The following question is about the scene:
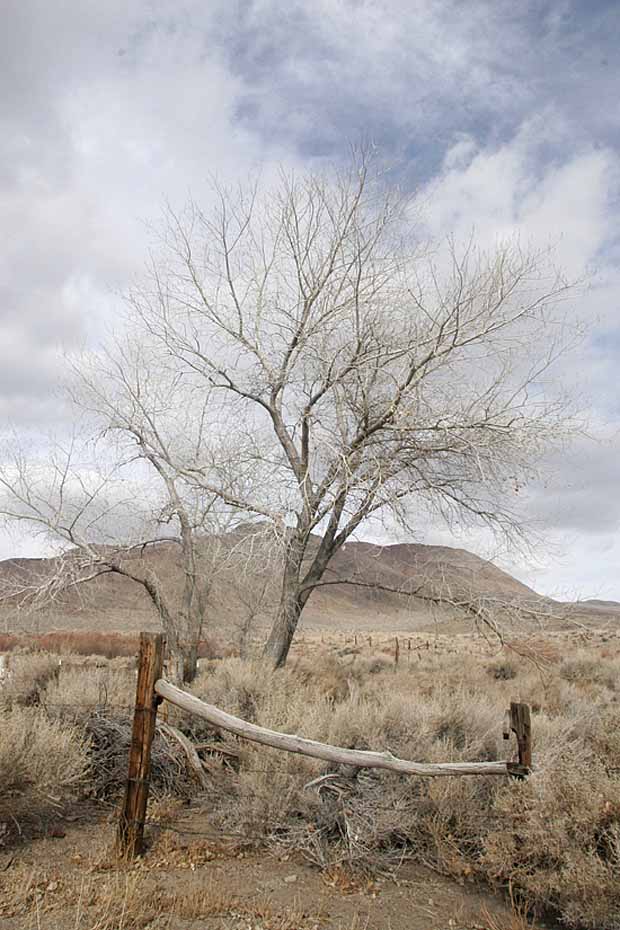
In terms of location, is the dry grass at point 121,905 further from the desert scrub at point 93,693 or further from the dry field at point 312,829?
the desert scrub at point 93,693

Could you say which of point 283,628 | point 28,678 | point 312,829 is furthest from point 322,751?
point 28,678

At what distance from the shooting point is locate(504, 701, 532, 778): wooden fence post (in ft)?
18.2

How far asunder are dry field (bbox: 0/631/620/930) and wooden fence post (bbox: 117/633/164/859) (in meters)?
0.19

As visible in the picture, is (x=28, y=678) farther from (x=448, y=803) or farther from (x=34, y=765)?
(x=448, y=803)

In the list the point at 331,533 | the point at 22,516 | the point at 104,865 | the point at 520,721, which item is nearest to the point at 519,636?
the point at 331,533

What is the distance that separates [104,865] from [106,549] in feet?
26.5

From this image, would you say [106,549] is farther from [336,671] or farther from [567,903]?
[567,903]

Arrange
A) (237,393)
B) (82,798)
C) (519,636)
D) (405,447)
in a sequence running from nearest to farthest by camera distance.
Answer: (82,798) < (519,636) < (405,447) < (237,393)

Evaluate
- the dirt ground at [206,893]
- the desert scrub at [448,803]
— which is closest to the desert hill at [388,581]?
the desert scrub at [448,803]

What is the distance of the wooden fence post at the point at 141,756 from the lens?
540 cm

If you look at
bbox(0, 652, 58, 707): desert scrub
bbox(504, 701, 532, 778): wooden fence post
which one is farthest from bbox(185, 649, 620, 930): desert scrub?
bbox(0, 652, 58, 707): desert scrub

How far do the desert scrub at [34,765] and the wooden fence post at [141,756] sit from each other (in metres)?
0.87

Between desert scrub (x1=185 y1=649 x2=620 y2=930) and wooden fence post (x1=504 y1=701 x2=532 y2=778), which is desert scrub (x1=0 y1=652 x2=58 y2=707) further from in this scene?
wooden fence post (x1=504 y1=701 x2=532 y2=778)

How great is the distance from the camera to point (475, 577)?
12055 mm
